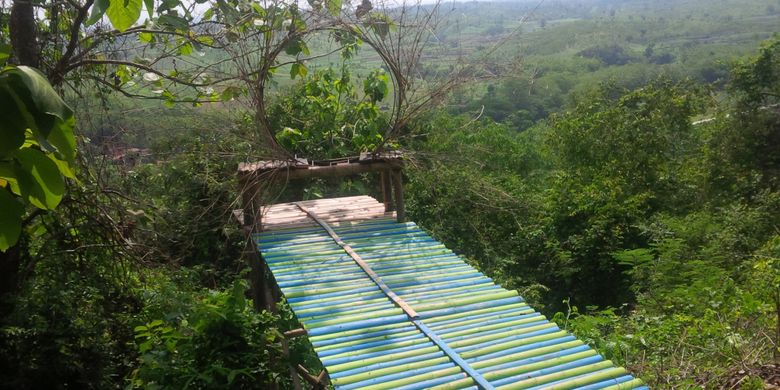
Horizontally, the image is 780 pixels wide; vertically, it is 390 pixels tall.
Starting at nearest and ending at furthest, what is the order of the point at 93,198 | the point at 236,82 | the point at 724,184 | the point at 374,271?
the point at 374,271
the point at 93,198
the point at 236,82
the point at 724,184

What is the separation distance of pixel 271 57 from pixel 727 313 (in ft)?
12.5

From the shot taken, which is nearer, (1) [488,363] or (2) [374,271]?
(1) [488,363]

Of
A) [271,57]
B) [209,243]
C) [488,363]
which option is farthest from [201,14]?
[209,243]

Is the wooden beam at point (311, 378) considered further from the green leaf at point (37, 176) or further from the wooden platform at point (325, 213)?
the green leaf at point (37, 176)

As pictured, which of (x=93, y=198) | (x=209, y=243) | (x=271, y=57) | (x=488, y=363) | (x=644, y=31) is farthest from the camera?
(x=644, y=31)

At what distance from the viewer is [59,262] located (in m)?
4.12

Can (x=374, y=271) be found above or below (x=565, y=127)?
above

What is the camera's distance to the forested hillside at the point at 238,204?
3.33m

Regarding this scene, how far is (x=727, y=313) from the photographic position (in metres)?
5.03

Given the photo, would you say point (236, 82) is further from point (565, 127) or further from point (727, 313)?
point (565, 127)

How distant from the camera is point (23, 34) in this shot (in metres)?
3.78

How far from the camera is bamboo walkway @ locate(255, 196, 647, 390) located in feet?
8.82

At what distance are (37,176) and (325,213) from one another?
12.4ft

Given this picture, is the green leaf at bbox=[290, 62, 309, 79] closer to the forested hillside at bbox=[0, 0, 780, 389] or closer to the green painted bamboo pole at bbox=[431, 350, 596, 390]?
the forested hillside at bbox=[0, 0, 780, 389]
